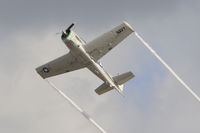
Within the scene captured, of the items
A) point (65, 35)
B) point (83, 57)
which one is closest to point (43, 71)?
point (83, 57)

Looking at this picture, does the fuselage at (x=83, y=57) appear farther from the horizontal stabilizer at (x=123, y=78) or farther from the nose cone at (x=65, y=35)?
the horizontal stabilizer at (x=123, y=78)

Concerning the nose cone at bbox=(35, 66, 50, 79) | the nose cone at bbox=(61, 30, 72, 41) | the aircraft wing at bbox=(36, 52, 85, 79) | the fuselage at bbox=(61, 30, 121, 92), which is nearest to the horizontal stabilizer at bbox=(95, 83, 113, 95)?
the fuselage at bbox=(61, 30, 121, 92)

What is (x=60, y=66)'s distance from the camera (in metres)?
55.3

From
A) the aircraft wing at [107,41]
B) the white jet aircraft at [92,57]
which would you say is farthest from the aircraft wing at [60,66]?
the aircraft wing at [107,41]

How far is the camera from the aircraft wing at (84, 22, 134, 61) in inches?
1859

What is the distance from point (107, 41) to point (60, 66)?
894 cm

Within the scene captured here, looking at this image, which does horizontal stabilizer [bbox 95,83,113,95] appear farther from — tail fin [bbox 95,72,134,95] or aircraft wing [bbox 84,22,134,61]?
aircraft wing [bbox 84,22,134,61]

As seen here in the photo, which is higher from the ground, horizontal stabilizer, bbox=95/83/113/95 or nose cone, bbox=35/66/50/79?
nose cone, bbox=35/66/50/79

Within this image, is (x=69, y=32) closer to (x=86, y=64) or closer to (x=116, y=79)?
(x=86, y=64)

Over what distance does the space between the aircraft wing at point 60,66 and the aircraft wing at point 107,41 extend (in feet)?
9.68

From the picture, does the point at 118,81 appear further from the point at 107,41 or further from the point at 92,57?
the point at 107,41

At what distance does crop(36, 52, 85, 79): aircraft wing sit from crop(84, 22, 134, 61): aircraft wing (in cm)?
295

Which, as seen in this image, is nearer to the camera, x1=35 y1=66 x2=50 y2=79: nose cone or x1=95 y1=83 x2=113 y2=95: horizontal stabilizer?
x1=35 y1=66 x2=50 y2=79: nose cone

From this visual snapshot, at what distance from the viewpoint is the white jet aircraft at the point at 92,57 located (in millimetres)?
47906
